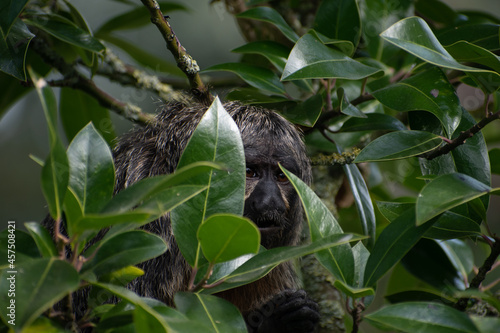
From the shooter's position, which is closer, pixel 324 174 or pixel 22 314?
pixel 22 314

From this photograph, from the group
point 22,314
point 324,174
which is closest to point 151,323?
point 22,314

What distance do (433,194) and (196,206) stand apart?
730 millimetres

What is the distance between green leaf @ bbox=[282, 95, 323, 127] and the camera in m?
2.60

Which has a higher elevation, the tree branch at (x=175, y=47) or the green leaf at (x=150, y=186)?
the tree branch at (x=175, y=47)

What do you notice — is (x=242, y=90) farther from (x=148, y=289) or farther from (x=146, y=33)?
(x=146, y=33)

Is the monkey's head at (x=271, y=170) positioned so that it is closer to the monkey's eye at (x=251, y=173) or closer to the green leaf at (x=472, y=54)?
the monkey's eye at (x=251, y=173)

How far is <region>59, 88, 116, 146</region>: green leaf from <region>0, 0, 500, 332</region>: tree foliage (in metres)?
0.14

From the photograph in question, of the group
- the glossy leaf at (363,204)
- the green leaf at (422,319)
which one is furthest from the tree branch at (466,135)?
the green leaf at (422,319)

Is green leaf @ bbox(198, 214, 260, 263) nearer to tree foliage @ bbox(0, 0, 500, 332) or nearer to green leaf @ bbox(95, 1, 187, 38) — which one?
tree foliage @ bbox(0, 0, 500, 332)

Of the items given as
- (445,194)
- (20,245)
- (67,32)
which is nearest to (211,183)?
(20,245)

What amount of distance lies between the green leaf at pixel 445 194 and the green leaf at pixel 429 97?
453mm

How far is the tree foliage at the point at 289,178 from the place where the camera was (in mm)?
1396

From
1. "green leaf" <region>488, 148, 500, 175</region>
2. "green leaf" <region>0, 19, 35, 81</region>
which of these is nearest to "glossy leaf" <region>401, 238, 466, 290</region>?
"green leaf" <region>488, 148, 500, 175</region>

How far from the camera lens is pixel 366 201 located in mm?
2475
